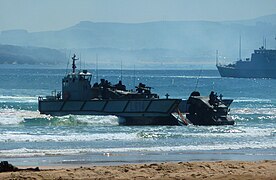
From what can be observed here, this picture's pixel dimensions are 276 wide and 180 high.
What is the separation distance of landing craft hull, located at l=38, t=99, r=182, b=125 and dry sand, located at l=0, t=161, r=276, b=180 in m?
22.5

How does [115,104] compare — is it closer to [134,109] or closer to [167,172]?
[134,109]

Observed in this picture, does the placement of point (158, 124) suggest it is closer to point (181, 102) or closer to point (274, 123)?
point (181, 102)

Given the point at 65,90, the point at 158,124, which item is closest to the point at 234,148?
the point at 158,124

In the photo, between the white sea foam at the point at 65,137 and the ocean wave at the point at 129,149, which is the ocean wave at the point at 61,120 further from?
the ocean wave at the point at 129,149

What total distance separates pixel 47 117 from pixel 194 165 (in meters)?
24.9

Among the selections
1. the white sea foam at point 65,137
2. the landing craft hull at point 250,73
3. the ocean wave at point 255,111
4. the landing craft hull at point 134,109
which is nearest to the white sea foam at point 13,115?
the landing craft hull at point 134,109

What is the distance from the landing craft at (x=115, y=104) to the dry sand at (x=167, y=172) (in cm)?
2229

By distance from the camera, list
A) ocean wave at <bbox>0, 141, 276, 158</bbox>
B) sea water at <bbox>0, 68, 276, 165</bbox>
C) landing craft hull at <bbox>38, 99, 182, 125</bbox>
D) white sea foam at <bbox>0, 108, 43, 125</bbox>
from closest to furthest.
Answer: sea water at <bbox>0, 68, 276, 165</bbox> < ocean wave at <bbox>0, 141, 276, 158</bbox> < landing craft hull at <bbox>38, 99, 182, 125</bbox> < white sea foam at <bbox>0, 108, 43, 125</bbox>

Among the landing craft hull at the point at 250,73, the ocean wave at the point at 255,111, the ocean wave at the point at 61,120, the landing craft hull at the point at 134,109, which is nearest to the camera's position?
the ocean wave at the point at 61,120

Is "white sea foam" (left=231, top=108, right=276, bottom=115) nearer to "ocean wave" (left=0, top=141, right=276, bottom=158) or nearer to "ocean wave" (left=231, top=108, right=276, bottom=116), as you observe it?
"ocean wave" (left=231, top=108, right=276, bottom=116)

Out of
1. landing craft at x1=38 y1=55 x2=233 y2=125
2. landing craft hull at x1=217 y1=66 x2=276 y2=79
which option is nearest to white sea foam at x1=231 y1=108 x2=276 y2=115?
landing craft at x1=38 y1=55 x2=233 y2=125

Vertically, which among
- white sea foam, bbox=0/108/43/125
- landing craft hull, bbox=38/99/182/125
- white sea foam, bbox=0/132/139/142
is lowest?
white sea foam, bbox=0/108/43/125

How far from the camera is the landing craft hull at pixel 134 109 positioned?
48062 millimetres

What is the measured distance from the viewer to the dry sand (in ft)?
73.9
